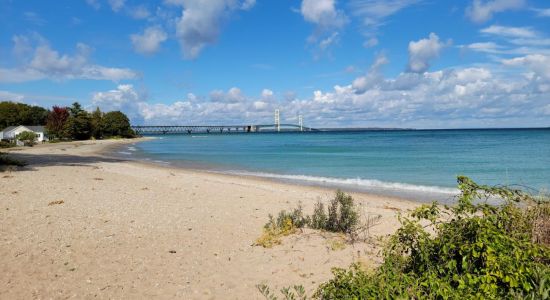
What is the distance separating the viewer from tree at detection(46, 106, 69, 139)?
269 feet

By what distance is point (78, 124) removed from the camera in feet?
278

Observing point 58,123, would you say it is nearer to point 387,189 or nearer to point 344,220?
point 387,189

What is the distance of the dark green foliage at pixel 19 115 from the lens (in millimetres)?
99250

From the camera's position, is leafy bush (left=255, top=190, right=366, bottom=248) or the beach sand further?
leafy bush (left=255, top=190, right=366, bottom=248)

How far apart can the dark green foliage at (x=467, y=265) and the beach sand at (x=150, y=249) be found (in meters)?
1.91

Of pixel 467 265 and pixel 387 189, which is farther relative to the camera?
pixel 387 189

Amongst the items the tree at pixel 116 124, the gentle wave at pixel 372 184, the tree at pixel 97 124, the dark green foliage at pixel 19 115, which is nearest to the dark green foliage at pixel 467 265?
the gentle wave at pixel 372 184

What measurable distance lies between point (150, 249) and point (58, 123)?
288 ft

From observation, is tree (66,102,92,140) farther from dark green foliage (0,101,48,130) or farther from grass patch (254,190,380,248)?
grass patch (254,190,380,248)

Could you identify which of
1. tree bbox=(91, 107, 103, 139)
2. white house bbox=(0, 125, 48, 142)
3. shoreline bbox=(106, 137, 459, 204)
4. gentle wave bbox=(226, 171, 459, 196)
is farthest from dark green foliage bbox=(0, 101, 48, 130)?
shoreline bbox=(106, 137, 459, 204)

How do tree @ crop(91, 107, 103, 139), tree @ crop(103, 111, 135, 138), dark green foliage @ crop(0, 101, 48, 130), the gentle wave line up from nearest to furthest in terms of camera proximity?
the gentle wave, tree @ crop(91, 107, 103, 139), dark green foliage @ crop(0, 101, 48, 130), tree @ crop(103, 111, 135, 138)

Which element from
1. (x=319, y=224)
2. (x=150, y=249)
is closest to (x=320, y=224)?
(x=319, y=224)

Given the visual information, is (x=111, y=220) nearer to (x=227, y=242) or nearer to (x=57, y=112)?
(x=227, y=242)

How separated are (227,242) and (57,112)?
92.0 m
